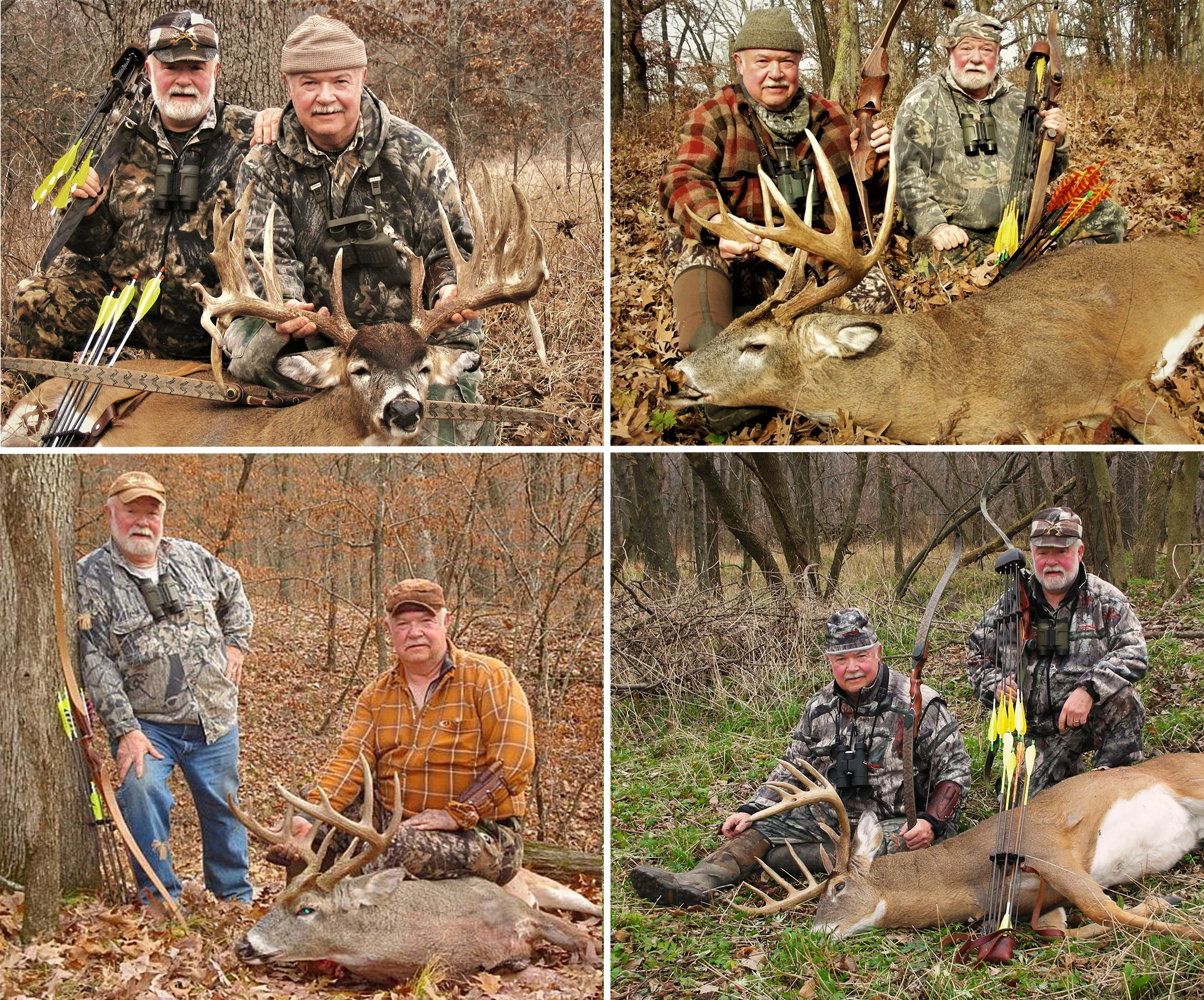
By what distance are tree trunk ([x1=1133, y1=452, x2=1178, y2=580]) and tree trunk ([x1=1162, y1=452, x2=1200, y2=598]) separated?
5cm

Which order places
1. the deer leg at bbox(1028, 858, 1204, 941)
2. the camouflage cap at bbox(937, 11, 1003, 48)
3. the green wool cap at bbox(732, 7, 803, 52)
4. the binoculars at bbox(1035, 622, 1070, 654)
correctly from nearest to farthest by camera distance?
1. the deer leg at bbox(1028, 858, 1204, 941)
2. the binoculars at bbox(1035, 622, 1070, 654)
3. the green wool cap at bbox(732, 7, 803, 52)
4. the camouflage cap at bbox(937, 11, 1003, 48)

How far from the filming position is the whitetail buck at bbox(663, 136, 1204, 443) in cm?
560

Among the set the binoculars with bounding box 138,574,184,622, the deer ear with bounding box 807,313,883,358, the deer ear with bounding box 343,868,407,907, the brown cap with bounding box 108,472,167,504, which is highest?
the deer ear with bounding box 807,313,883,358

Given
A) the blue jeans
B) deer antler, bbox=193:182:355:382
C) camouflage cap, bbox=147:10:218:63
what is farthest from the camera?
camouflage cap, bbox=147:10:218:63

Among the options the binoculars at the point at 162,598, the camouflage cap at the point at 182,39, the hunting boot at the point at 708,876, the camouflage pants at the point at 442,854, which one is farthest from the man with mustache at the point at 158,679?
the camouflage cap at the point at 182,39

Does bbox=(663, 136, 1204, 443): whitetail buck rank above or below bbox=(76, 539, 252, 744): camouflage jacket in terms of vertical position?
above

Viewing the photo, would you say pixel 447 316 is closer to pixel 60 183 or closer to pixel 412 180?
pixel 412 180

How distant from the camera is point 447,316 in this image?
18.4 feet

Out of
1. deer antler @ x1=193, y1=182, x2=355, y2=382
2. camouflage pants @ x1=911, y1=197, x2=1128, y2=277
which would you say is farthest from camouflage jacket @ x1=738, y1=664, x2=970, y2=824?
deer antler @ x1=193, y1=182, x2=355, y2=382

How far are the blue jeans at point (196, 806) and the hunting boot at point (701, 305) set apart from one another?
3024mm

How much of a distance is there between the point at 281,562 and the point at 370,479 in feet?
3.06

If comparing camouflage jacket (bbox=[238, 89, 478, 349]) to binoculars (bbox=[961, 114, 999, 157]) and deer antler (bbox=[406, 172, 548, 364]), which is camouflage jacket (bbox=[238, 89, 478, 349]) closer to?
deer antler (bbox=[406, 172, 548, 364])

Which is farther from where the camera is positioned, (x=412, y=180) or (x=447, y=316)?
(x=412, y=180)

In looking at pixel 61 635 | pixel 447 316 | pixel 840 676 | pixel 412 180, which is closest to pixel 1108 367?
pixel 840 676
